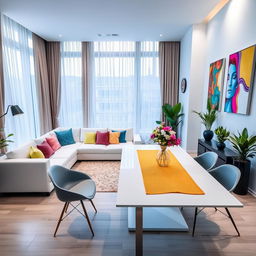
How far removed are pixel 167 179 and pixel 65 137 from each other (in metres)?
3.25

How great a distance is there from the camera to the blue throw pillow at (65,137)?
432 cm

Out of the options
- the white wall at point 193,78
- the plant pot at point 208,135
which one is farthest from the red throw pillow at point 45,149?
the white wall at point 193,78

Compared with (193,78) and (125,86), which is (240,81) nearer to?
(193,78)

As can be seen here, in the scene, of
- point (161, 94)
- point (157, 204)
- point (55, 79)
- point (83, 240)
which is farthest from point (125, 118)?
point (157, 204)

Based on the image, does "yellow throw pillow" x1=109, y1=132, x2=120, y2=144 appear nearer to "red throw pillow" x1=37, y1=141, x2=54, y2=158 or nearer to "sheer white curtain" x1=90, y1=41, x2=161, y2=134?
"sheer white curtain" x1=90, y1=41, x2=161, y2=134

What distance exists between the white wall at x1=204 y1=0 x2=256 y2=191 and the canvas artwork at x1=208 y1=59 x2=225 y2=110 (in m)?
0.15

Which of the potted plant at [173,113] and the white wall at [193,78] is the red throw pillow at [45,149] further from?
the white wall at [193,78]

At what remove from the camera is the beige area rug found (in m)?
3.08

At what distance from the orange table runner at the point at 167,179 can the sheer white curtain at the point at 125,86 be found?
11.4 feet

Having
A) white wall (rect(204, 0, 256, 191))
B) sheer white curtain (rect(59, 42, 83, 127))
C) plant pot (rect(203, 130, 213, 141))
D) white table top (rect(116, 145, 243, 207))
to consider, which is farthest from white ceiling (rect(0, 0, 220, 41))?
white table top (rect(116, 145, 243, 207))

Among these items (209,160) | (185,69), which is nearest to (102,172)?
(209,160)

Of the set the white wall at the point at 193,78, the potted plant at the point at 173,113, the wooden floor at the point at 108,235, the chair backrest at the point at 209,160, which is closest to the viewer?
the wooden floor at the point at 108,235

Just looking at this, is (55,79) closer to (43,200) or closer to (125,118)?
(125,118)

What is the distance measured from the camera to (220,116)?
3.72 m
